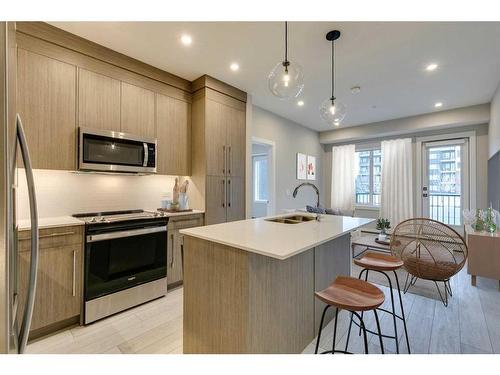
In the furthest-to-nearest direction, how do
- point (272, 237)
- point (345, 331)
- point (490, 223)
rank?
point (490, 223)
point (345, 331)
point (272, 237)

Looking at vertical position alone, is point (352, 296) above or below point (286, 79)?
below

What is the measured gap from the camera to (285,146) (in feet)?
17.3

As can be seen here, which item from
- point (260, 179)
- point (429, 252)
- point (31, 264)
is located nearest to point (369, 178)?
point (260, 179)

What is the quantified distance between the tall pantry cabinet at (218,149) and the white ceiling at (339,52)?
Answer: 24cm

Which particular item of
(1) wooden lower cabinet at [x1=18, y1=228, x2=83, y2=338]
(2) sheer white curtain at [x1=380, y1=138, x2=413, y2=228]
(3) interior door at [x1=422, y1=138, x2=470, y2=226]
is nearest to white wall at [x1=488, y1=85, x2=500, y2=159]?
(3) interior door at [x1=422, y1=138, x2=470, y2=226]

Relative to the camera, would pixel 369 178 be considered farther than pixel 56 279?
Yes

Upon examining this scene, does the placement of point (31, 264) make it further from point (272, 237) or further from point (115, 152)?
point (115, 152)

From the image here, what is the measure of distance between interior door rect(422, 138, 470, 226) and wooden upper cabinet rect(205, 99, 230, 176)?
4.75 meters

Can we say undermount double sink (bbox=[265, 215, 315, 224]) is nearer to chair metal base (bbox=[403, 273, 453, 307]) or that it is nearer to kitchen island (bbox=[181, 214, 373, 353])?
kitchen island (bbox=[181, 214, 373, 353])

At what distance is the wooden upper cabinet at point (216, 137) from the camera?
130 inches

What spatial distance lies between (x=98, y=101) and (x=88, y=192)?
3.38ft

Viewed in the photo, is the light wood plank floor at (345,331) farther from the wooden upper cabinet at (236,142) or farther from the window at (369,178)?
the window at (369,178)

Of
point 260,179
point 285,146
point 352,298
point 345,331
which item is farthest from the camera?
point 260,179

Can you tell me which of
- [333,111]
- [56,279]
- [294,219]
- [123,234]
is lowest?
[56,279]
